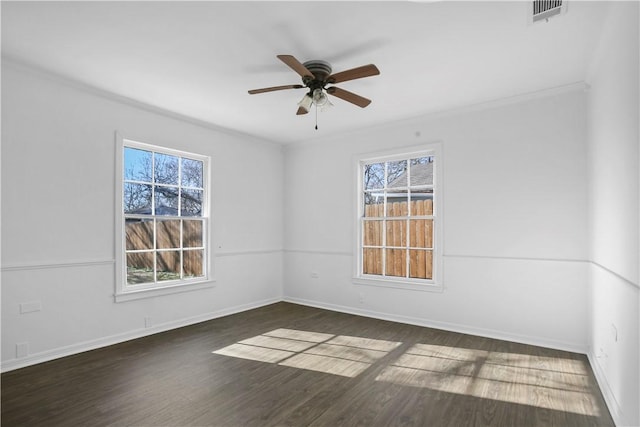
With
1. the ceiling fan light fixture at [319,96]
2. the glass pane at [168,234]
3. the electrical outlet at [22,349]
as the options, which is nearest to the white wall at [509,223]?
the ceiling fan light fixture at [319,96]

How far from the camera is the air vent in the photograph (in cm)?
224

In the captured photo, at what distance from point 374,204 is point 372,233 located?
440 mm

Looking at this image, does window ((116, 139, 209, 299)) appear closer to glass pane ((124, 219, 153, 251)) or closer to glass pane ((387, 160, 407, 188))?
glass pane ((124, 219, 153, 251))

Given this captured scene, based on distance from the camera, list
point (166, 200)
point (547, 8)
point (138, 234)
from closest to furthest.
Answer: point (547, 8) < point (138, 234) < point (166, 200)

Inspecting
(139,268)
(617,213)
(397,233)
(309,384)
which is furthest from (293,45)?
(139,268)

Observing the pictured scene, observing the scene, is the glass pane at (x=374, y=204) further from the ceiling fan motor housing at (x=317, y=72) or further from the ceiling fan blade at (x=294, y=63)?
the ceiling fan blade at (x=294, y=63)

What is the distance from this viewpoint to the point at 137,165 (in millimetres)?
4148

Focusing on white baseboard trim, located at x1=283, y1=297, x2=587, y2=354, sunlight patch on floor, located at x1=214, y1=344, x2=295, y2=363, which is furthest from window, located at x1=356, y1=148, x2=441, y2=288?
sunlight patch on floor, located at x1=214, y1=344, x2=295, y2=363

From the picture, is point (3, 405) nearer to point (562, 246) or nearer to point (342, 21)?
point (342, 21)

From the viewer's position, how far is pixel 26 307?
317 cm

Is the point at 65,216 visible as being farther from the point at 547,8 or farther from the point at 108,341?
the point at 547,8

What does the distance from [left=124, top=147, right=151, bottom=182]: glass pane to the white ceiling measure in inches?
25.3

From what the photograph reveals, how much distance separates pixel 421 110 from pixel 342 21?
2174mm

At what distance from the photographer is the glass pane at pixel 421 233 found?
4.56 metres
